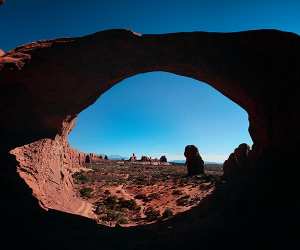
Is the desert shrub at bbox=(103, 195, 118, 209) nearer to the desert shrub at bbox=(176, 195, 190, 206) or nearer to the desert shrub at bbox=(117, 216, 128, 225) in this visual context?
the desert shrub at bbox=(117, 216, 128, 225)

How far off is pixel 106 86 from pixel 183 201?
31.9ft

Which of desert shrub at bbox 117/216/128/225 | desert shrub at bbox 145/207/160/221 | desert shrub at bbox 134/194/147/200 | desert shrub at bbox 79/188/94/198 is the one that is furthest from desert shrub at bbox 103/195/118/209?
desert shrub at bbox 117/216/128/225

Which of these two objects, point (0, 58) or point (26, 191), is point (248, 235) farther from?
point (0, 58)

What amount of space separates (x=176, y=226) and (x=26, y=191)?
20.5 feet

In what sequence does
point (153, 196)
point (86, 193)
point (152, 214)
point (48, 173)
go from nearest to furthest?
point (48, 173)
point (152, 214)
point (86, 193)
point (153, 196)

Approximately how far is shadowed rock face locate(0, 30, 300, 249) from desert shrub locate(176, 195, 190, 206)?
5809 mm

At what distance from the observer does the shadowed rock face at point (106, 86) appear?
11.8 metres

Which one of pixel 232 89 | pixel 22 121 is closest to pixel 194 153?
pixel 232 89

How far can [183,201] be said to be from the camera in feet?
66.6

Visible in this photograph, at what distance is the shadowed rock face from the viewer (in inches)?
464

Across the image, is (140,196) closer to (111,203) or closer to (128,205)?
(128,205)

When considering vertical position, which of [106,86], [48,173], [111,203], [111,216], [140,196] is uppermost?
[106,86]

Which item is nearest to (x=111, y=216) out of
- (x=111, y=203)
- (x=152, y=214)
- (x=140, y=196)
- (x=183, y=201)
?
(x=152, y=214)

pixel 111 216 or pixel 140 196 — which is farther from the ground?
pixel 111 216
